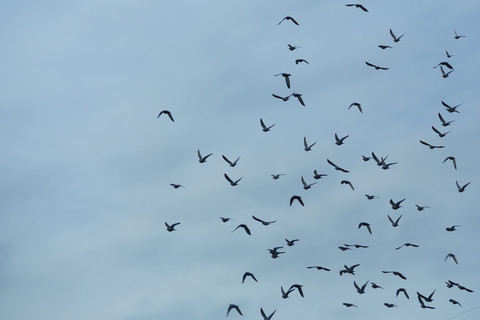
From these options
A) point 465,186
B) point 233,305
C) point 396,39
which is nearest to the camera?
point 233,305

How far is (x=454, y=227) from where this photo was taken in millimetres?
153000

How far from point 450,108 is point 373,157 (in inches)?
466

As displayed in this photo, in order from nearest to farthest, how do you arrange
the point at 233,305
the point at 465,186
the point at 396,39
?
the point at 233,305 → the point at 396,39 → the point at 465,186

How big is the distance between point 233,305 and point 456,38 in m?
40.9

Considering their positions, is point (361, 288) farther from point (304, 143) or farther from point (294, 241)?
point (304, 143)

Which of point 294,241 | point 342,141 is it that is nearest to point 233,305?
point 294,241

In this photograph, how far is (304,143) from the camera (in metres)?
150

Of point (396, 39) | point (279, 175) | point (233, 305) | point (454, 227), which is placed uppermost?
point (396, 39)

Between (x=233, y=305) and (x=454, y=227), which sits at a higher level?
(x=454, y=227)

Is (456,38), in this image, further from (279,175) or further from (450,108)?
(279,175)

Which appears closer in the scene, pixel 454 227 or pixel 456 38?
pixel 456 38

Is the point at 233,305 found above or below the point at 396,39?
below

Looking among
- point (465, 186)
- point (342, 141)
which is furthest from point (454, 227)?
point (342, 141)

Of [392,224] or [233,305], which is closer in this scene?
[233,305]
